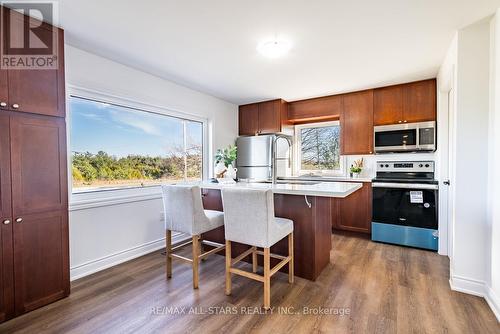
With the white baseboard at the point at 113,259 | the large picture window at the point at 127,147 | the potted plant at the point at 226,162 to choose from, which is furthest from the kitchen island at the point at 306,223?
the white baseboard at the point at 113,259

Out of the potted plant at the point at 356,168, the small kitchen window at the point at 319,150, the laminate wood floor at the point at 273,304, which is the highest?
the small kitchen window at the point at 319,150

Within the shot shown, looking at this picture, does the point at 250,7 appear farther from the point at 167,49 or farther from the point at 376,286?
the point at 376,286

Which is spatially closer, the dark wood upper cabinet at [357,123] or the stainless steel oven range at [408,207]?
the stainless steel oven range at [408,207]

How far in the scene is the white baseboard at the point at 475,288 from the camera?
6.00 ft

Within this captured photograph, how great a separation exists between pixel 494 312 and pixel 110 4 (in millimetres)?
3654

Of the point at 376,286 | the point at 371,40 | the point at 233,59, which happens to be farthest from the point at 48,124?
the point at 376,286

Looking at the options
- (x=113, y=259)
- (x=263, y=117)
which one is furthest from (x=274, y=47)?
(x=113, y=259)

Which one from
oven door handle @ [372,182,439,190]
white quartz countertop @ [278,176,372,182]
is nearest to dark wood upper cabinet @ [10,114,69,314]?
white quartz countertop @ [278,176,372,182]

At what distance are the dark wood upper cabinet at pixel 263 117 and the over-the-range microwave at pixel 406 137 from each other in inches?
61.3

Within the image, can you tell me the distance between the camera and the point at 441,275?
2.39m

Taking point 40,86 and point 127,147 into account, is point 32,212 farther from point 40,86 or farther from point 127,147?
point 127,147

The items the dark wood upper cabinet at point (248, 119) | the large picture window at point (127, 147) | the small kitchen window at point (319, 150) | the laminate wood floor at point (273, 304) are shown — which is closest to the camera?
the laminate wood floor at point (273, 304)

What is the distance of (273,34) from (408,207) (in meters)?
2.80

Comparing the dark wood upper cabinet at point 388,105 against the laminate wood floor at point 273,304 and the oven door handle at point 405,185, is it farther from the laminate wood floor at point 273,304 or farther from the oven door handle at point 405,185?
the laminate wood floor at point 273,304
